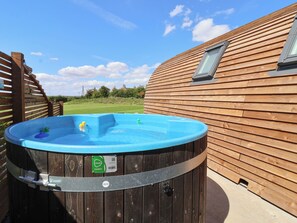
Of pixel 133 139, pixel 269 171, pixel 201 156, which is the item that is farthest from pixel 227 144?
pixel 201 156

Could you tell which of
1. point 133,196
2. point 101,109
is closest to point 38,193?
point 133,196

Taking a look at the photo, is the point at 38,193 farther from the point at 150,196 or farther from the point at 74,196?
the point at 150,196

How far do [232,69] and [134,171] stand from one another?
383 centimetres

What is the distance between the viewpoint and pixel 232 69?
4.36m

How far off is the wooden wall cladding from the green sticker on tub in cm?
282

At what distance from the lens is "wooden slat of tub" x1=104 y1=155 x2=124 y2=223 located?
1.44 m

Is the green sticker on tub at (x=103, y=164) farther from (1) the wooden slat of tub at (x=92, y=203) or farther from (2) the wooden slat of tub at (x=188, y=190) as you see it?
(2) the wooden slat of tub at (x=188, y=190)

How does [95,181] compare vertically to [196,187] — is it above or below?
above

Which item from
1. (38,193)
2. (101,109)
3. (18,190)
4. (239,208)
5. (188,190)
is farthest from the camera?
(101,109)

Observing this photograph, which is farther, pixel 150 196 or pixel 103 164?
pixel 150 196

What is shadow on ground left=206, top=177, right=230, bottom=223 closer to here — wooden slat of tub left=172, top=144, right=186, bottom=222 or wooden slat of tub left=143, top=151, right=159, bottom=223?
wooden slat of tub left=172, top=144, right=186, bottom=222

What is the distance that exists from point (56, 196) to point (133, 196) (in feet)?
1.98

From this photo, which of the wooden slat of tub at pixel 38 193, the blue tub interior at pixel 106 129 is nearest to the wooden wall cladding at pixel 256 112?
the blue tub interior at pixel 106 129

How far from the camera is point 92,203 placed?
144cm
